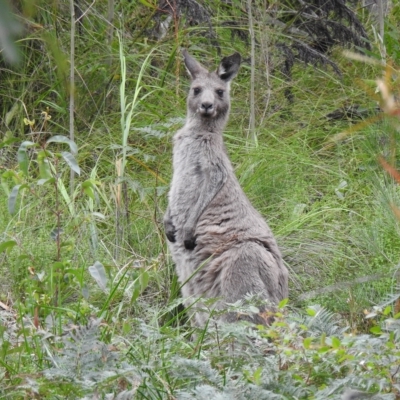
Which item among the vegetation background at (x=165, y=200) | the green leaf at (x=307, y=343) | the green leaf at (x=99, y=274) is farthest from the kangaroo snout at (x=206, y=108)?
the green leaf at (x=307, y=343)

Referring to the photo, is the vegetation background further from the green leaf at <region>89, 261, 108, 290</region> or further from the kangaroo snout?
the kangaroo snout

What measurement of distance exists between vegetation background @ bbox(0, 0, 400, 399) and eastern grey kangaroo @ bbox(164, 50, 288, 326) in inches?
10.4

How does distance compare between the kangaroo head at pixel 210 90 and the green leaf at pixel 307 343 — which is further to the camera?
the kangaroo head at pixel 210 90

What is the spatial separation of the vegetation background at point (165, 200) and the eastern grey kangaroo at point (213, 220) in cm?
26

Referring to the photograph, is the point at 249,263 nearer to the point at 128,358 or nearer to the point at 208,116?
the point at 208,116

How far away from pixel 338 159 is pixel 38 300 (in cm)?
391

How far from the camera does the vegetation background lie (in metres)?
3.07

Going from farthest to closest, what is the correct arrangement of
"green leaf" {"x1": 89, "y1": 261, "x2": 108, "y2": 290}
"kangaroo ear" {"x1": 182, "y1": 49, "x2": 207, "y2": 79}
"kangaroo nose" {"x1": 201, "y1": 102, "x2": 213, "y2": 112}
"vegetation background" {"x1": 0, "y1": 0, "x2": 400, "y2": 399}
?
"kangaroo ear" {"x1": 182, "y1": 49, "x2": 207, "y2": 79}, "kangaroo nose" {"x1": 201, "y1": 102, "x2": 213, "y2": 112}, "green leaf" {"x1": 89, "y1": 261, "x2": 108, "y2": 290}, "vegetation background" {"x1": 0, "y1": 0, "x2": 400, "y2": 399}

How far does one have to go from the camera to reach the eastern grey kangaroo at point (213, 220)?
5.18 m

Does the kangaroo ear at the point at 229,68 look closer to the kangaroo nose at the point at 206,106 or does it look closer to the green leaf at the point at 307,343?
the kangaroo nose at the point at 206,106

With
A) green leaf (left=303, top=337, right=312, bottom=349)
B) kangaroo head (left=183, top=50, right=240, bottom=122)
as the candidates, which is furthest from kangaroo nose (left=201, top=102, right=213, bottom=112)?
green leaf (left=303, top=337, right=312, bottom=349)

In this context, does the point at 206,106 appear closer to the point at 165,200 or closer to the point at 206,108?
the point at 206,108

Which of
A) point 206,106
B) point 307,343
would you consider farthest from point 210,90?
point 307,343

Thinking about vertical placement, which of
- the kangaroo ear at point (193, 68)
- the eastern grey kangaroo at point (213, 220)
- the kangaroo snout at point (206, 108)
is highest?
the kangaroo ear at point (193, 68)
